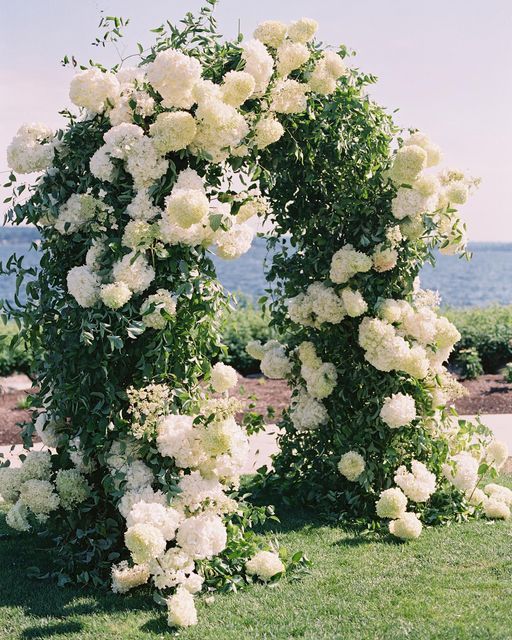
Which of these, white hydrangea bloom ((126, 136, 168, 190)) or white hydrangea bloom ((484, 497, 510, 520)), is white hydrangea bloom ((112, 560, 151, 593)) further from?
white hydrangea bloom ((484, 497, 510, 520))

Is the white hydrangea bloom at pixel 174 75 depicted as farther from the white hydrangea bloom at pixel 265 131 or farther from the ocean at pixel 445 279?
the ocean at pixel 445 279

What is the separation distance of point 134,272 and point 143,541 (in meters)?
1.21

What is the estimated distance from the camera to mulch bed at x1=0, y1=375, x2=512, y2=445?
307 inches

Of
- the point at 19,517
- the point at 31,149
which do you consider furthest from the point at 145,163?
the point at 19,517

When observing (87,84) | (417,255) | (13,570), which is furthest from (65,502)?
(417,255)

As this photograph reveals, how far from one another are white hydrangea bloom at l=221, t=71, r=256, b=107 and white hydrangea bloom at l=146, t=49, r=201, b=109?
15cm

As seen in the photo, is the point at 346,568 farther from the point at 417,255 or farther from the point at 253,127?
the point at 253,127

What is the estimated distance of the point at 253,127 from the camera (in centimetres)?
402

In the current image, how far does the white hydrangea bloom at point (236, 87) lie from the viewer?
3.84 metres

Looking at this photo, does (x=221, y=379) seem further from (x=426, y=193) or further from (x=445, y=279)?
(x=445, y=279)

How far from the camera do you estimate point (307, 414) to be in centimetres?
510

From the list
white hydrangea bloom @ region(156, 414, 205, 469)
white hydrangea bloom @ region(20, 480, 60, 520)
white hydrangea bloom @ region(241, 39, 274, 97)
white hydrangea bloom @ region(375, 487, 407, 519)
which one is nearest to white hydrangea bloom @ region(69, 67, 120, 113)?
white hydrangea bloom @ region(241, 39, 274, 97)

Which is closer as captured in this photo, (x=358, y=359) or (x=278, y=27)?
(x=278, y=27)

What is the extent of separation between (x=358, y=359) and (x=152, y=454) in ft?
5.31
